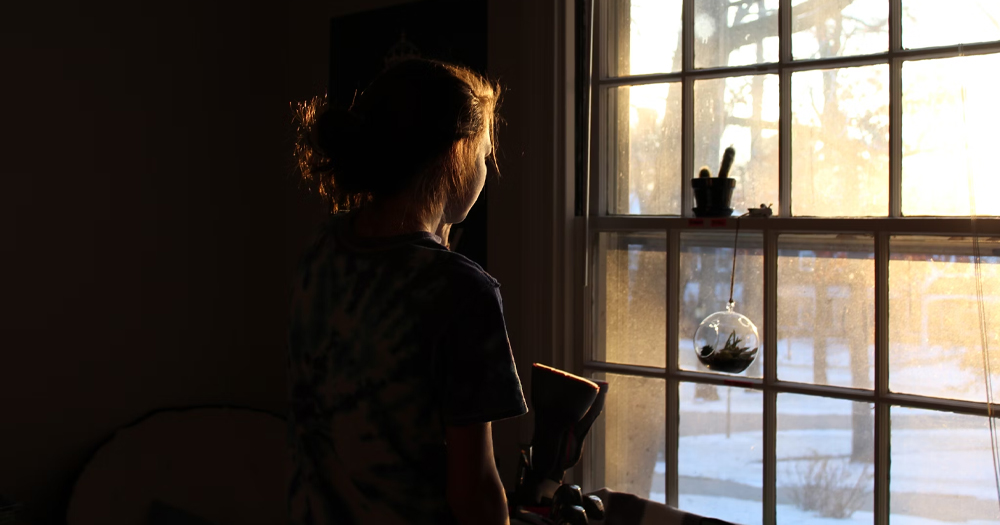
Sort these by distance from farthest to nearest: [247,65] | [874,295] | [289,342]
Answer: [247,65] < [874,295] < [289,342]

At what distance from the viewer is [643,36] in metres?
→ 2.10

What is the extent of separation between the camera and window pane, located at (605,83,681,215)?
2.06m

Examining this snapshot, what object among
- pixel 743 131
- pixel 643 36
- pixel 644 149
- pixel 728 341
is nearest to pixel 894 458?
pixel 728 341

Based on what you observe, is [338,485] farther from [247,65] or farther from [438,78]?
[247,65]

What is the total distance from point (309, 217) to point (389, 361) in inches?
78.3

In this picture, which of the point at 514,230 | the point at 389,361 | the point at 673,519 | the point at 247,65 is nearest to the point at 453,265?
the point at 389,361

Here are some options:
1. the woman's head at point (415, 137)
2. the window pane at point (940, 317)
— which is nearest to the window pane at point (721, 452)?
the window pane at point (940, 317)

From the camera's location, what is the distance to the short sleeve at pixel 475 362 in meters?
0.80

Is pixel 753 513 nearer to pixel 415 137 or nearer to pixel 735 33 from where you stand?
pixel 735 33

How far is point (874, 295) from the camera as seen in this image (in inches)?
71.1

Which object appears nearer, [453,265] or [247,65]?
[453,265]

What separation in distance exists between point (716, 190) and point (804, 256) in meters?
0.25

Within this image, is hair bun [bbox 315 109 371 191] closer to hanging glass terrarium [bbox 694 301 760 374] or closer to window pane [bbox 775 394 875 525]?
hanging glass terrarium [bbox 694 301 760 374]

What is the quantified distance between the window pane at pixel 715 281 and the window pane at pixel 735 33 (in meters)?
0.42
